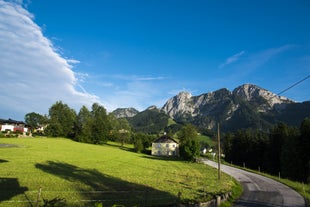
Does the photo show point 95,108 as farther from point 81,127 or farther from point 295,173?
point 295,173

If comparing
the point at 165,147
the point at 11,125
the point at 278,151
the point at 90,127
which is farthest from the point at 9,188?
the point at 11,125

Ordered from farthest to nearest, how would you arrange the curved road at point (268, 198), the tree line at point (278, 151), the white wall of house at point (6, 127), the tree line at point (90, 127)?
the white wall of house at point (6, 127) → the tree line at point (90, 127) → the tree line at point (278, 151) → the curved road at point (268, 198)

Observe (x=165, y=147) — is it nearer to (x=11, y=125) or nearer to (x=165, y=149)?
(x=165, y=149)

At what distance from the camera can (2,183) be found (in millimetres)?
21156

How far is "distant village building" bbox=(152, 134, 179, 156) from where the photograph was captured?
93.6m

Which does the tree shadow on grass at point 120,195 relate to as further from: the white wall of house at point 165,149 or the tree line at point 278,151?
the white wall of house at point 165,149

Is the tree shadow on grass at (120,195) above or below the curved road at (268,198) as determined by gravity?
above

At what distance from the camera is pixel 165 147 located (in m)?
→ 93.8

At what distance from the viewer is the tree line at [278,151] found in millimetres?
50938

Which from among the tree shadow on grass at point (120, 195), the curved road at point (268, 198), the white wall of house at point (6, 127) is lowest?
the curved road at point (268, 198)

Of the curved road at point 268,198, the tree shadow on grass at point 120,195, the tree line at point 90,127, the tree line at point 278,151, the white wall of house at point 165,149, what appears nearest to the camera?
the tree shadow on grass at point 120,195

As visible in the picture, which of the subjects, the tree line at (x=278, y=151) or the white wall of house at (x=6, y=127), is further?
the white wall of house at (x=6, y=127)

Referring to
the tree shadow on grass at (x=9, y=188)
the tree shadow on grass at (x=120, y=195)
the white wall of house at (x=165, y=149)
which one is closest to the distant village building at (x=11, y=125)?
the white wall of house at (x=165, y=149)

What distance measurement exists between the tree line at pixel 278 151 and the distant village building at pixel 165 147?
78.8 ft
